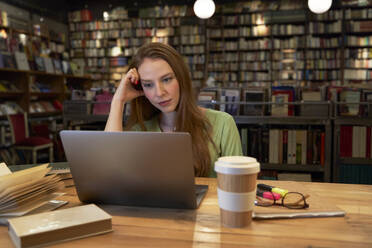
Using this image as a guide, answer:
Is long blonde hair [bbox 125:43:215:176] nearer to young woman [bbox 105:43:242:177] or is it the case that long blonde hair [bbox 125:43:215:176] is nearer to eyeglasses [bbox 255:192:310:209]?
young woman [bbox 105:43:242:177]

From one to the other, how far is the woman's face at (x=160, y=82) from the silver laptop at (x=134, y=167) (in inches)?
22.5

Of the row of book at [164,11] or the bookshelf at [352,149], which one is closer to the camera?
the bookshelf at [352,149]

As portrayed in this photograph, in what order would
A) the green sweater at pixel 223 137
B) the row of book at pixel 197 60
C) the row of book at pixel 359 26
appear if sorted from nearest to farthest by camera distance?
the green sweater at pixel 223 137, the row of book at pixel 359 26, the row of book at pixel 197 60

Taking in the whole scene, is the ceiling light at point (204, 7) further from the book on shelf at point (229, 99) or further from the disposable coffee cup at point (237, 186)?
the disposable coffee cup at point (237, 186)

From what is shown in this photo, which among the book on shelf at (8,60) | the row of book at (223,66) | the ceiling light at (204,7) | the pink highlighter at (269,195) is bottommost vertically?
the pink highlighter at (269,195)

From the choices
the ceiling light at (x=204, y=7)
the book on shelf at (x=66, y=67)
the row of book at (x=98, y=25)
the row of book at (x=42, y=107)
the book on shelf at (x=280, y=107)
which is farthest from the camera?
the row of book at (x=98, y=25)

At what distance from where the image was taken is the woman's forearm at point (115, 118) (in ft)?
4.42

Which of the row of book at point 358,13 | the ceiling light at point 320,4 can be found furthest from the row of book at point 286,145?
the row of book at point 358,13

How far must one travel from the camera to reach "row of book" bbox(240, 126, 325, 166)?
2604 millimetres

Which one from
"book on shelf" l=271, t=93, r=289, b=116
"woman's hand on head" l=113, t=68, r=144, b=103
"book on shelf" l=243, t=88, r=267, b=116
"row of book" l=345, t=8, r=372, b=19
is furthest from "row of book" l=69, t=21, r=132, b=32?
"woman's hand on head" l=113, t=68, r=144, b=103

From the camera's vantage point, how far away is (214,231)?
65cm

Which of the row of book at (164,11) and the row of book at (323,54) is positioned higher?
the row of book at (164,11)

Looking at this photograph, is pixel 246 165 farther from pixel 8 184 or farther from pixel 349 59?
pixel 349 59

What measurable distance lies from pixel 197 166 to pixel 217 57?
660 centimetres
